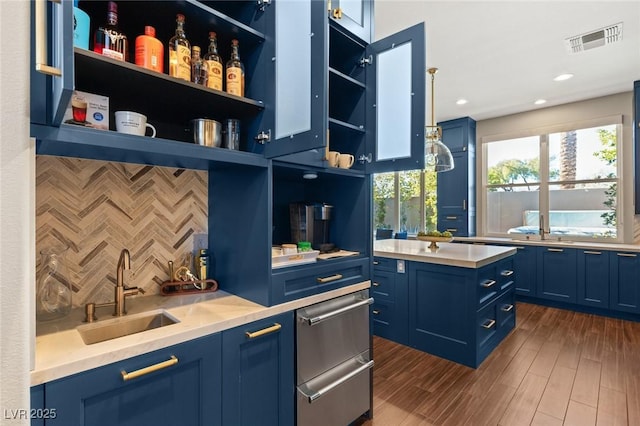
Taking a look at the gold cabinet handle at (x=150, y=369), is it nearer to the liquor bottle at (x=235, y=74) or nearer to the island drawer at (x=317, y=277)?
the island drawer at (x=317, y=277)

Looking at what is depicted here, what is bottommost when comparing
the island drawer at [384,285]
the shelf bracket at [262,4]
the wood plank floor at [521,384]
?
the wood plank floor at [521,384]

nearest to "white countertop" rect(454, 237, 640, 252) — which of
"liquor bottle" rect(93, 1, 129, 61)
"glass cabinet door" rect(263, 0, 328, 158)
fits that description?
"glass cabinet door" rect(263, 0, 328, 158)

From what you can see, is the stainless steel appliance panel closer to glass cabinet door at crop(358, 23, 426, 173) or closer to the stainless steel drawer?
the stainless steel drawer

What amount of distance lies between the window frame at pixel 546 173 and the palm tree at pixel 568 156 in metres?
0.09

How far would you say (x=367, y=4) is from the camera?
1954mm

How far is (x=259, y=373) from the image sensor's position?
1.37 metres

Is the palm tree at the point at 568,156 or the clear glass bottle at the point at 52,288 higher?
the palm tree at the point at 568,156

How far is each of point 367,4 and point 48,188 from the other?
2.00 metres

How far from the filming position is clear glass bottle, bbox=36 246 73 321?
1.26m

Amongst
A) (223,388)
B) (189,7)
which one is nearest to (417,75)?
(189,7)

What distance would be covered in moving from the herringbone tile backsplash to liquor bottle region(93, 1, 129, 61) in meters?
0.56

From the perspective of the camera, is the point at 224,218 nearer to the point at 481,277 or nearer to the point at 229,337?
the point at 229,337

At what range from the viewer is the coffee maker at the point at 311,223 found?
76.4 inches

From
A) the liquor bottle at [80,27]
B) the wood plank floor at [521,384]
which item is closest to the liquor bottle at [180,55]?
the liquor bottle at [80,27]
